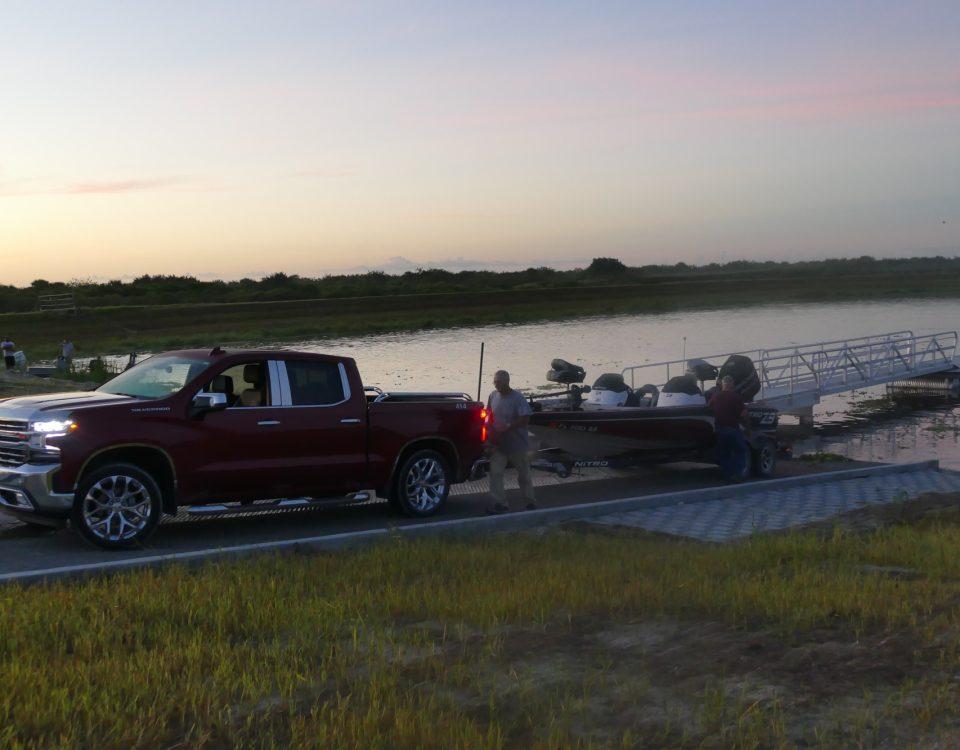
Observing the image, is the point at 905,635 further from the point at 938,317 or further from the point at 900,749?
the point at 938,317

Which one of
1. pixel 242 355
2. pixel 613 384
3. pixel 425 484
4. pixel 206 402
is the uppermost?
pixel 242 355

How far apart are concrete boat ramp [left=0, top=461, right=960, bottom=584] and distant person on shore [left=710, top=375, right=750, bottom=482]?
40 centimetres

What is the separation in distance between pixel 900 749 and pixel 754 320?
222ft

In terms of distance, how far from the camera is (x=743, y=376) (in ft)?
66.1

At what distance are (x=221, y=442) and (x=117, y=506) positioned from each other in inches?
47.0

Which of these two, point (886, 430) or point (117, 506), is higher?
point (117, 506)

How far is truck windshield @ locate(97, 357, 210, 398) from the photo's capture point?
1135 cm

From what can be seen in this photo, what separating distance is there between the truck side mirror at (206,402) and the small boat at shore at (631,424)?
239 inches

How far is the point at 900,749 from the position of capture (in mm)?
5402

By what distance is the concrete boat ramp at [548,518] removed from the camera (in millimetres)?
10133

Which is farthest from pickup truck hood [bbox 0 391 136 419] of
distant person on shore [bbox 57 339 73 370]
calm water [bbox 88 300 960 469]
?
distant person on shore [bbox 57 339 73 370]

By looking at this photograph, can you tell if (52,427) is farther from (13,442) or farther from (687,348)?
(687,348)

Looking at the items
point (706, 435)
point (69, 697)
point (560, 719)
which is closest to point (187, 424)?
point (69, 697)

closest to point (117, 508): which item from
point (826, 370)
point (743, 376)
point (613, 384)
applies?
point (613, 384)
